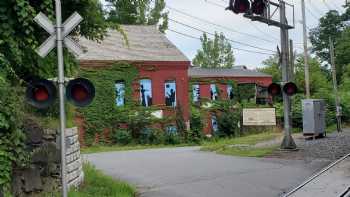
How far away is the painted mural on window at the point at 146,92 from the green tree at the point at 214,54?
51.6m

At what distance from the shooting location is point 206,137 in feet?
129

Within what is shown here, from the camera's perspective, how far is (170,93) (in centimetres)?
3769

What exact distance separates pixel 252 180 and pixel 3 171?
22.3ft

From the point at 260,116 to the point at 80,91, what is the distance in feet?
96.8

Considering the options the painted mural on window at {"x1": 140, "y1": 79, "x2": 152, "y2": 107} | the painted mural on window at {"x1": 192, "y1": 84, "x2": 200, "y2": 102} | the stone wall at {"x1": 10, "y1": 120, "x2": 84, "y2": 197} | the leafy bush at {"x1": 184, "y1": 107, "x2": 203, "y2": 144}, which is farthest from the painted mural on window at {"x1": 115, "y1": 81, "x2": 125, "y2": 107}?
the stone wall at {"x1": 10, "y1": 120, "x2": 84, "y2": 197}

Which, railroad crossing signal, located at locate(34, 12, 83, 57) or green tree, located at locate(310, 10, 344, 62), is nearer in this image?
railroad crossing signal, located at locate(34, 12, 83, 57)

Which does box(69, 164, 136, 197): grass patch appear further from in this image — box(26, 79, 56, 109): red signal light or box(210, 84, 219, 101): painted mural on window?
box(210, 84, 219, 101): painted mural on window

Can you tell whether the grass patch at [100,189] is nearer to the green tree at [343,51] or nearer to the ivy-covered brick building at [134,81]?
the ivy-covered brick building at [134,81]

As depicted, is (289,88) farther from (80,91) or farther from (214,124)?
(214,124)

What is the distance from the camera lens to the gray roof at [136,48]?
117ft

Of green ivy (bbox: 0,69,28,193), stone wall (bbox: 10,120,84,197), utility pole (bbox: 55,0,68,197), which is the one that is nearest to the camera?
utility pole (bbox: 55,0,68,197)

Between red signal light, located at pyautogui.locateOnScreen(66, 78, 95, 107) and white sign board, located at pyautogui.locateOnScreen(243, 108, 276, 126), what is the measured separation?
28985 millimetres

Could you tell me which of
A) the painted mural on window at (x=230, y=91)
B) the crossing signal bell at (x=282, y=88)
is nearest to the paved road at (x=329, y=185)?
the crossing signal bell at (x=282, y=88)

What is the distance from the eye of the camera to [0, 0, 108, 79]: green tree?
10750 millimetres
